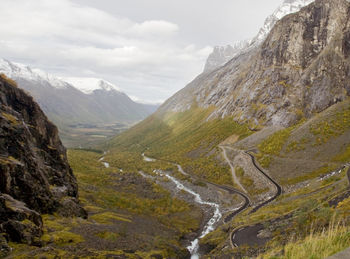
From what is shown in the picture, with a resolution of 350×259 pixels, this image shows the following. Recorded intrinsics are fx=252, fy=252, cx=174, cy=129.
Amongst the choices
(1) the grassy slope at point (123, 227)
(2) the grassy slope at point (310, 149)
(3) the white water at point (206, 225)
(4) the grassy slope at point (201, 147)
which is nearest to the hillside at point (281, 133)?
(2) the grassy slope at point (310, 149)

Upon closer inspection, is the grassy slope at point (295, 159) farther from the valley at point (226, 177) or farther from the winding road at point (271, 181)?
the winding road at point (271, 181)

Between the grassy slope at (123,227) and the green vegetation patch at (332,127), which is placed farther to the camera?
the green vegetation patch at (332,127)

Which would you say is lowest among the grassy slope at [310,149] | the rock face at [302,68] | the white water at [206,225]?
the white water at [206,225]

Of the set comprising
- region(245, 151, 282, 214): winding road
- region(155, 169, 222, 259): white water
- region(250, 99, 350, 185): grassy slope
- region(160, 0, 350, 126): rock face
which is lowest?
region(155, 169, 222, 259): white water

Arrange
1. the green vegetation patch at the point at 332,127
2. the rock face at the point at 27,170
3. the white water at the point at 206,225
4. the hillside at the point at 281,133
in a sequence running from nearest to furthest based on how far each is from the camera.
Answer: the rock face at the point at 27,170 → the white water at the point at 206,225 → the hillside at the point at 281,133 → the green vegetation patch at the point at 332,127

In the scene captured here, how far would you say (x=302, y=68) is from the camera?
126 m

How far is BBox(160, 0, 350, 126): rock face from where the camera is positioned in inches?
4381

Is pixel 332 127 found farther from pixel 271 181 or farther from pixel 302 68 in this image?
pixel 302 68

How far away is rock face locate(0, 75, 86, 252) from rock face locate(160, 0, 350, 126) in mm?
99286

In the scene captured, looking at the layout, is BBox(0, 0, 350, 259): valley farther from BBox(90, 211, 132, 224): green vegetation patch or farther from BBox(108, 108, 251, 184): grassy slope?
BBox(108, 108, 251, 184): grassy slope

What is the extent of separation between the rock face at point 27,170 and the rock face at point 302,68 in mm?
99286

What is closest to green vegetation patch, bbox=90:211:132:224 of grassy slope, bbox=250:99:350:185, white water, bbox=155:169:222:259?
white water, bbox=155:169:222:259

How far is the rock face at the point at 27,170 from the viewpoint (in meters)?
27.2

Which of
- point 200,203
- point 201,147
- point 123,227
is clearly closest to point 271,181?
point 200,203
